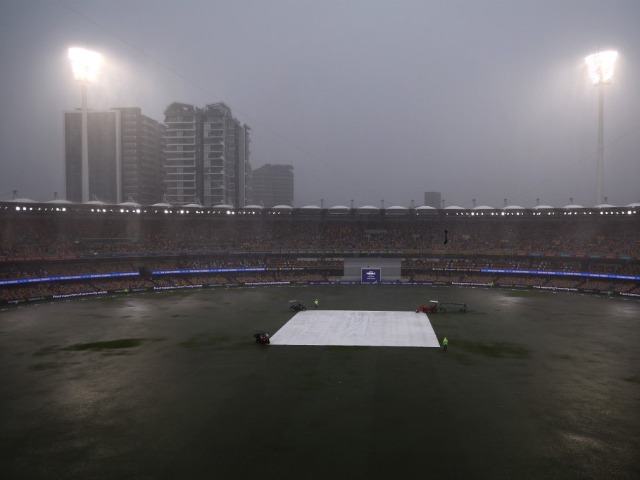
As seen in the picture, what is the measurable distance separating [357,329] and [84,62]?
242 feet

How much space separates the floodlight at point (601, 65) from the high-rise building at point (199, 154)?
106 meters

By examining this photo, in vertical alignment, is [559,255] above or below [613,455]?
above

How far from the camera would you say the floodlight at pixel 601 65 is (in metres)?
79.1

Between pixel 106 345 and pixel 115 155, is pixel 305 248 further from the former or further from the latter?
pixel 115 155

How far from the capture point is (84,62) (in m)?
76.8

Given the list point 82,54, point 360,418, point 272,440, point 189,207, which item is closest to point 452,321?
point 360,418

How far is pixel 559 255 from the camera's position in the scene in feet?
240

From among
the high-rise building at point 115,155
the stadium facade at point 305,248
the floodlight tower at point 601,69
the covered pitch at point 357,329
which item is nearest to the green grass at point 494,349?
the covered pitch at point 357,329

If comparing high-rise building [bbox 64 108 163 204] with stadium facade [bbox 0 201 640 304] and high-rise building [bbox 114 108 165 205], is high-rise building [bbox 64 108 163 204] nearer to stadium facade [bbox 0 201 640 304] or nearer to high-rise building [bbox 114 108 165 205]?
high-rise building [bbox 114 108 165 205]

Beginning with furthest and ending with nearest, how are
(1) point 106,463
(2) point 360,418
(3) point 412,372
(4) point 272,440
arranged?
(3) point 412,372 < (2) point 360,418 < (4) point 272,440 < (1) point 106,463

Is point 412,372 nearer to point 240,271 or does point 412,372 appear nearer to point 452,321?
point 452,321

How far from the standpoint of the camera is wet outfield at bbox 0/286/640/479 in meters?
16.0

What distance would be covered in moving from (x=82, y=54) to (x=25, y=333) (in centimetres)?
6022

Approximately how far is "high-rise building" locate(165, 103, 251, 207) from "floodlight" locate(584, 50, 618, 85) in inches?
4160
